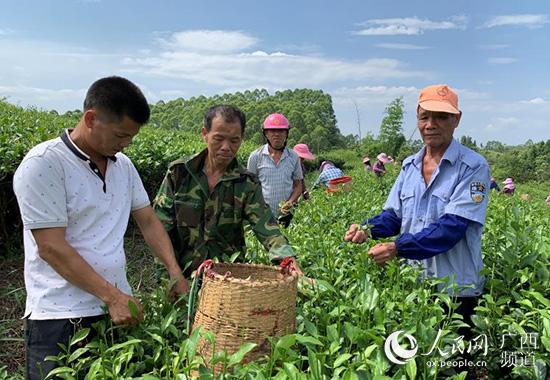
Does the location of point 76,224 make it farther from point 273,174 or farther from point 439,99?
point 273,174

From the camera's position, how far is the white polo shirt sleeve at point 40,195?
65.5 inches

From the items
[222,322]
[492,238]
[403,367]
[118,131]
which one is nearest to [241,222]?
[118,131]

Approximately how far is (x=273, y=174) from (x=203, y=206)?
2640 millimetres

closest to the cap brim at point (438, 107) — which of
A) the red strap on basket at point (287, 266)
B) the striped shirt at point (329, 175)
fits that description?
the red strap on basket at point (287, 266)

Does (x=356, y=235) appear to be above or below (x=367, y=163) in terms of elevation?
above

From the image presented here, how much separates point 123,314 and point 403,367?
35.6 inches

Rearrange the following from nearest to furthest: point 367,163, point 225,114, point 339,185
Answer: point 225,114 < point 339,185 < point 367,163

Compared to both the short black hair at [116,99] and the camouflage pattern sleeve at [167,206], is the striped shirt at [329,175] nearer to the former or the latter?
the camouflage pattern sleeve at [167,206]

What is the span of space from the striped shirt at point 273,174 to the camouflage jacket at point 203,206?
254 cm

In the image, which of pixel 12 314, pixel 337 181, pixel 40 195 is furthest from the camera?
pixel 337 181

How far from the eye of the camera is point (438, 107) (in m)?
2.35

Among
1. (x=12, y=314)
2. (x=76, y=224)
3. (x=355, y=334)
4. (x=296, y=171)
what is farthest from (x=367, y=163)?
(x=355, y=334)

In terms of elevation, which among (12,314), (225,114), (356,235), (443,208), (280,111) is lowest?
(12,314)

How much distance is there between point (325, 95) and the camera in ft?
143
